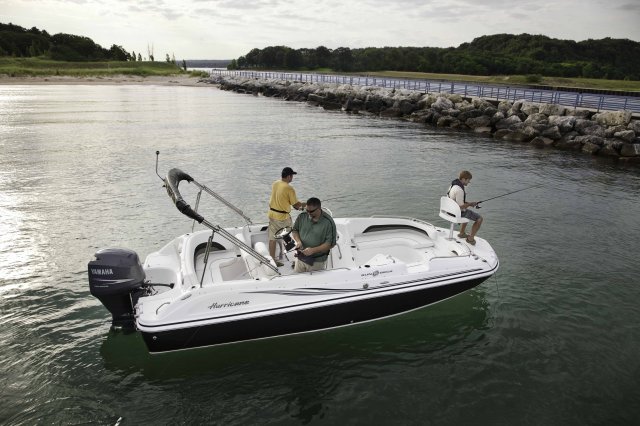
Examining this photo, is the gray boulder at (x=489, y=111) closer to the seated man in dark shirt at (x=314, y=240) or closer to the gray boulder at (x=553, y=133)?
the gray boulder at (x=553, y=133)

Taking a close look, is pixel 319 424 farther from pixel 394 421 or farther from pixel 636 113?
pixel 636 113

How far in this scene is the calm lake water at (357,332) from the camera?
6.43 m

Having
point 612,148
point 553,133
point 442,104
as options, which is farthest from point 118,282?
point 442,104

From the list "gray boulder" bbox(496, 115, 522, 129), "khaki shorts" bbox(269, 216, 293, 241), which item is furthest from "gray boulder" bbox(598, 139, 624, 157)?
"khaki shorts" bbox(269, 216, 293, 241)

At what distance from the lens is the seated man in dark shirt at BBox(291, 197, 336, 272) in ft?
24.6

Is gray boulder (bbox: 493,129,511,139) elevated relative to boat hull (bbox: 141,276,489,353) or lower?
elevated

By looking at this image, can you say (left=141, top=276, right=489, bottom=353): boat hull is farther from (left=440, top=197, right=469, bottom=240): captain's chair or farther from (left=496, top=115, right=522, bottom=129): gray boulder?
(left=496, top=115, right=522, bottom=129): gray boulder

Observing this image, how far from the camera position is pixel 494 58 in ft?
262

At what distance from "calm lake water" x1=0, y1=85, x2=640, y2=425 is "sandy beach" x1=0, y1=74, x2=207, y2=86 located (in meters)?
84.5

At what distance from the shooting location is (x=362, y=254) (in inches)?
370

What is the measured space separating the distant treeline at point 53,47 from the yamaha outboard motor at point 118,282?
137m

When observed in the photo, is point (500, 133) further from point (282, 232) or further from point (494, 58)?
point (494, 58)

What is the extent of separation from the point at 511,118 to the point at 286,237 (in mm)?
28682

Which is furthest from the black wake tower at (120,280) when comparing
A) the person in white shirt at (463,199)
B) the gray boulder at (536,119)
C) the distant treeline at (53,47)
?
the distant treeline at (53,47)
